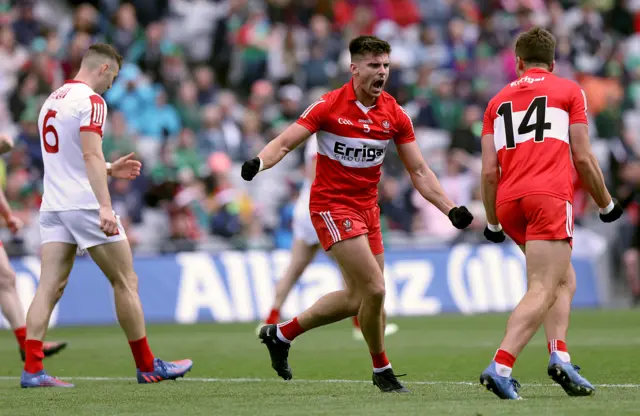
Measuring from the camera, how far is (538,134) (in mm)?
8047

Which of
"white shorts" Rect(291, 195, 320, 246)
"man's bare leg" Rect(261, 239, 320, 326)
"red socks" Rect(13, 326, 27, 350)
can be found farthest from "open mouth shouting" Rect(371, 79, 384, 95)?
"man's bare leg" Rect(261, 239, 320, 326)

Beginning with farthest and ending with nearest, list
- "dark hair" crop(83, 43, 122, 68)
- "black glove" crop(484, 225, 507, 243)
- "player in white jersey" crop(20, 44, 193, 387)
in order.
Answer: "dark hair" crop(83, 43, 122, 68) < "player in white jersey" crop(20, 44, 193, 387) < "black glove" crop(484, 225, 507, 243)

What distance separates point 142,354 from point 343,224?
7.34ft

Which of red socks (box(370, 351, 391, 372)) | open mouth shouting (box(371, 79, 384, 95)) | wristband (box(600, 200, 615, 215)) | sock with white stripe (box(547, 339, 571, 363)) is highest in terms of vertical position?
open mouth shouting (box(371, 79, 384, 95))

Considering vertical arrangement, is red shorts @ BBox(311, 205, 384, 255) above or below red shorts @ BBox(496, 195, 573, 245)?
below

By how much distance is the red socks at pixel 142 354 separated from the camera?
9836mm

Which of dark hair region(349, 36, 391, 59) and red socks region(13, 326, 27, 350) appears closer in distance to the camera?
dark hair region(349, 36, 391, 59)

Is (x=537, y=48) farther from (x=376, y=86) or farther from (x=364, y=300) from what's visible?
(x=364, y=300)

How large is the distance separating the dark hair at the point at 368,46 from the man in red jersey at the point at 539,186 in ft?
3.26

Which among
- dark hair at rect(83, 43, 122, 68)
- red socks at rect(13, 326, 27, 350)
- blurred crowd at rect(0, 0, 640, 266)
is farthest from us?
blurred crowd at rect(0, 0, 640, 266)

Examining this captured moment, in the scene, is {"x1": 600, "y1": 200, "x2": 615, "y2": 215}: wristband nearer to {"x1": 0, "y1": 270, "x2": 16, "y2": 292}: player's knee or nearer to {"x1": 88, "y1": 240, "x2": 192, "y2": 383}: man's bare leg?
{"x1": 88, "y1": 240, "x2": 192, "y2": 383}: man's bare leg

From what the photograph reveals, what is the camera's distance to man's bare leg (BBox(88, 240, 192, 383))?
9.66 metres

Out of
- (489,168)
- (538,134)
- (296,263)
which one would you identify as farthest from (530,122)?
(296,263)

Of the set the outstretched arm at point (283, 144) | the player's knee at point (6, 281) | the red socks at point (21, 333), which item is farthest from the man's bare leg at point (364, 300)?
the player's knee at point (6, 281)
